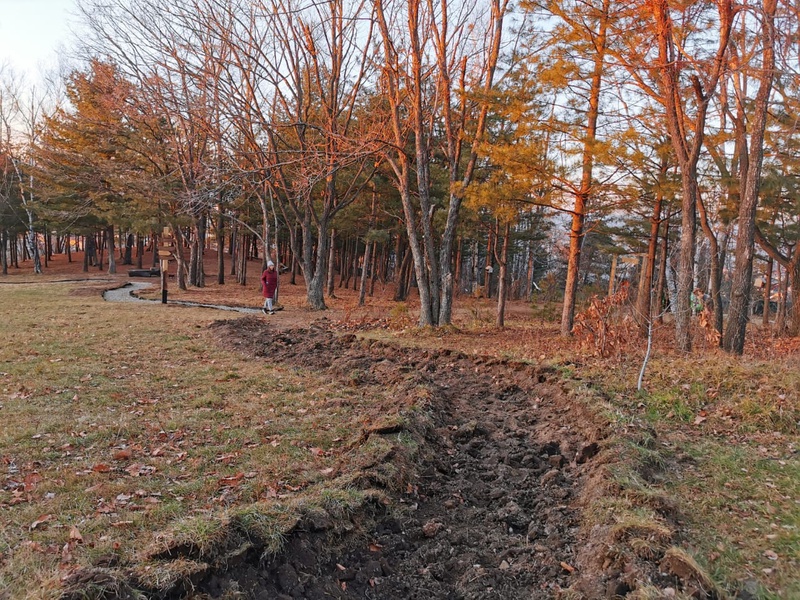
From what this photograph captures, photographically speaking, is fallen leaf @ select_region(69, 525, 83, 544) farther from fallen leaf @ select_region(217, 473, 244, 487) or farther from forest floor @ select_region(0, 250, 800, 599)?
fallen leaf @ select_region(217, 473, 244, 487)

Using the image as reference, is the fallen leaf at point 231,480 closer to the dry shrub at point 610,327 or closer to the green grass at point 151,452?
the green grass at point 151,452

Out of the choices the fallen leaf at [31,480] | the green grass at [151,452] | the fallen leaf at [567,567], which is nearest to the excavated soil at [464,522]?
the fallen leaf at [567,567]

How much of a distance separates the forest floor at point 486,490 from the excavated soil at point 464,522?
0.05 ft

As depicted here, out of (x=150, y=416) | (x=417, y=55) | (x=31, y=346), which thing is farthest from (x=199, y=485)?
(x=417, y=55)

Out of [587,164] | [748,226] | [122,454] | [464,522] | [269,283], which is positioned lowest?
[464,522]

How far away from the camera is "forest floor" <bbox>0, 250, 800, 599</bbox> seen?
9.30 feet

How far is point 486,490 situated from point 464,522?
552 millimetres

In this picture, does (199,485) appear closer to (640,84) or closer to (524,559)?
(524,559)

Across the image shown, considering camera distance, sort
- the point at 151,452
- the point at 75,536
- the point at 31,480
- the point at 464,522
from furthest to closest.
A: the point at 151,452
the point at 31,480
the point at 464,522
the point at 75,536

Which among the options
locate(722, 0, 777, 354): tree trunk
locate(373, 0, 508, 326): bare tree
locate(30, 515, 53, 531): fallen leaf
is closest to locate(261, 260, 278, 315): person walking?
locate(373, 0, 508, 326): bare tree

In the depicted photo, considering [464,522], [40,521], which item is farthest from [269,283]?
[464,522]

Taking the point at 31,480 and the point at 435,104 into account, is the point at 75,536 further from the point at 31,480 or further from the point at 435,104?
the point at 435,104

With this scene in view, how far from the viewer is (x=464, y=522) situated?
3816 mm

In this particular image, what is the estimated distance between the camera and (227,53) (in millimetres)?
18328
